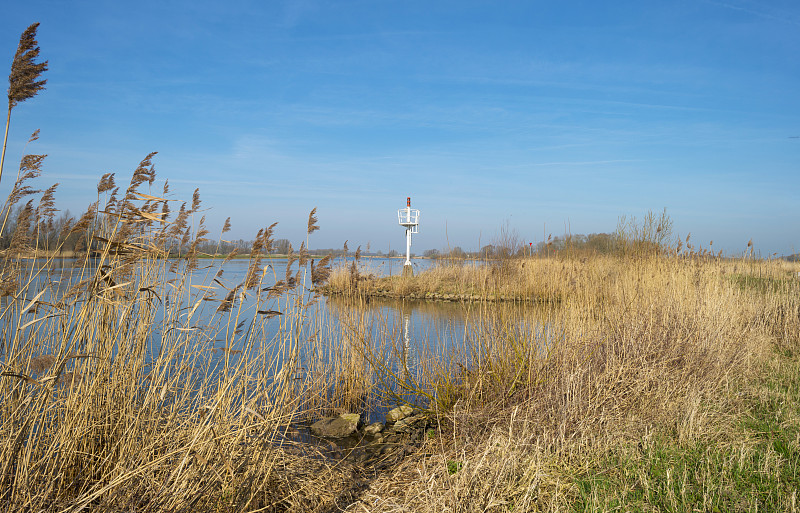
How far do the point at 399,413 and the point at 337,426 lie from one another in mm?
734

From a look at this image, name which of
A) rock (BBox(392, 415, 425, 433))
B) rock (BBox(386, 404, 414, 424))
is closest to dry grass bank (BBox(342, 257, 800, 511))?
rock (BBox(392, 415, 425, 433))

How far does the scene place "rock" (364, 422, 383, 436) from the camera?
513 centimetres

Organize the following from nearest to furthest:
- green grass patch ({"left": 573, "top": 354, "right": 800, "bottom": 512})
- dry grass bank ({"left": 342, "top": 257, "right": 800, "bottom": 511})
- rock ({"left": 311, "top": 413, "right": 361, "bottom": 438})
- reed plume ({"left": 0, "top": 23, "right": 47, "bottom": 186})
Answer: reed plume ({"left": 0, "top": 23, "right": 47, "bottom": 186}) → green grass patch ({"left": 573, "top": 354, "right": 800, "bottom": 512}) → dry grass bank ({"left": 342, "top": 257, "right": 800, "bottom": 511}) → rock ({"left": 311, "top": 413, "right": 361, "bottom": 438})

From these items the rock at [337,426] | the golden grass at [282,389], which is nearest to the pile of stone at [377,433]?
the rock at [337,426]

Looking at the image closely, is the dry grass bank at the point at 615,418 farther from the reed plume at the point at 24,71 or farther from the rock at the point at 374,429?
the reed plume at the point at 24,71

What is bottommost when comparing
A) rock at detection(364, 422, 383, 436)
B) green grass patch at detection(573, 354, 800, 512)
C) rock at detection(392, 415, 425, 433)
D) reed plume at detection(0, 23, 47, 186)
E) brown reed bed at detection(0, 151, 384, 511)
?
rock at detection(364, 422, 383, 436)

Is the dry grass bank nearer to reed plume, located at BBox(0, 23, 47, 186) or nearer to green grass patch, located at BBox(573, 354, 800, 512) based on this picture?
green grass patch, located at BBox(573, 354, 800, 512)

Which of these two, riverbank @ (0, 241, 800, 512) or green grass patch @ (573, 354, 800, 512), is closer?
riverbank @ (0, 241, 800, 512)

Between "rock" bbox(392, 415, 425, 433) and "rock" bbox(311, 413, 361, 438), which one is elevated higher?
"rock" bbox(392, 415, 425, 433)

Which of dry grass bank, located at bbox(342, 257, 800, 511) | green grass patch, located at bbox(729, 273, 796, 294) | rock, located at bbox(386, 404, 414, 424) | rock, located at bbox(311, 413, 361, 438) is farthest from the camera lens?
green grass patch, located at bbox(729, 273, 796, 294)

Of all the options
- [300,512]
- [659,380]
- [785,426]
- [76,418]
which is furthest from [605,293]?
[76,418]

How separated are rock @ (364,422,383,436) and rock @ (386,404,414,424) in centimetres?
19

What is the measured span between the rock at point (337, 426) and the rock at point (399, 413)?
0.36 metres

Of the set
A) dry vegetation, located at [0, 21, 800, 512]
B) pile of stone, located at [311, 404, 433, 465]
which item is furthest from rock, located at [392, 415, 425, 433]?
dry vegetation, located at [0, 21, 800, 512]
